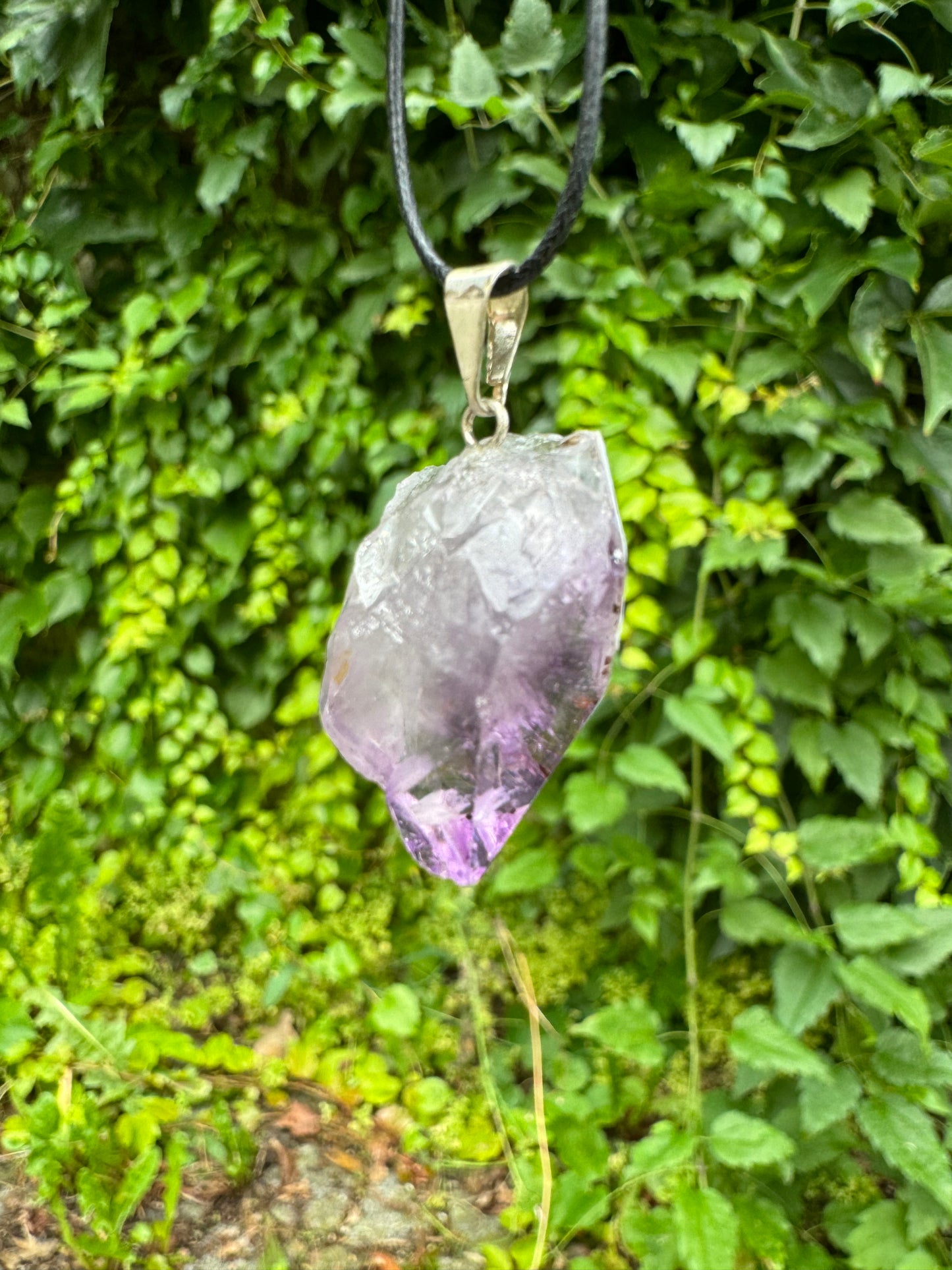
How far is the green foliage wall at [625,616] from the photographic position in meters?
1.05

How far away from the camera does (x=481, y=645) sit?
2.16 ft

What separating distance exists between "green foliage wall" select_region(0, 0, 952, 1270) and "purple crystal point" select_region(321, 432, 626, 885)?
0.43 meters

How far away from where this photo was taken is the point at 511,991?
1.39 metres

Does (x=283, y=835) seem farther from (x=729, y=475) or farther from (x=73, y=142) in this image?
(x=73, y=142)

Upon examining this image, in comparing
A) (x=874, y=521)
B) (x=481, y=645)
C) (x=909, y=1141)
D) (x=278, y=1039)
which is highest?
(x=481, y=645)

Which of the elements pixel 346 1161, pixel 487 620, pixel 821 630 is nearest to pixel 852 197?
pixel 821 630

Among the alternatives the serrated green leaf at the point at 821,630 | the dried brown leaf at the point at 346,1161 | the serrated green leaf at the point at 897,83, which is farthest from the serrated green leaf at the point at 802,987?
the serrated green leaf at the point at 897,83

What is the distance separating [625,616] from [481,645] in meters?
0.56

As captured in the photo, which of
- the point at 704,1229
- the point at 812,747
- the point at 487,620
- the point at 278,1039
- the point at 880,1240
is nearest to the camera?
the point at 487,620

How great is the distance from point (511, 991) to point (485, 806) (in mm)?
823

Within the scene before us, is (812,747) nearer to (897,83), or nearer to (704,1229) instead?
(704,1229)

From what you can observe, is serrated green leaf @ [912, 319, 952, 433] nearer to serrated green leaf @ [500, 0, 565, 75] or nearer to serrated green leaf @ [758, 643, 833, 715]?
serrated green leaf @ [758, 643, 833, 715]

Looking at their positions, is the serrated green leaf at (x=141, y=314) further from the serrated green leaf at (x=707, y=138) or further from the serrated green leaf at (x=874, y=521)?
the serrated green leaf at (x=874, y=521)

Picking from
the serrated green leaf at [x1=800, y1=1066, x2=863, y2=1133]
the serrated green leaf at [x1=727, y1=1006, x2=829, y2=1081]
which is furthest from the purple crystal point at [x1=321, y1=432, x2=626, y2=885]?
the serrated green leaf at [x1=800, y1=1066, x2=863, y2=1133]
